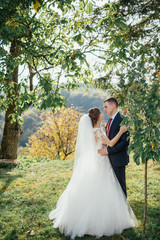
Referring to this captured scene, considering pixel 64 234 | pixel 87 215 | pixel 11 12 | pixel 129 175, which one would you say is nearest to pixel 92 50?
pixel 11 12

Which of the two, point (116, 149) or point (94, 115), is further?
point (94, 115)

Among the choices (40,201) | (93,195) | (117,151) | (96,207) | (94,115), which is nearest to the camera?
(96,207)

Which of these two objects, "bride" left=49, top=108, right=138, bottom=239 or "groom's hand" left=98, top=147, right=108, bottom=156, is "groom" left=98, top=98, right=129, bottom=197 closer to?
"groom's hand" left=98, top=147, right=108, bottom=156

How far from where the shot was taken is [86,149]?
3879 mm

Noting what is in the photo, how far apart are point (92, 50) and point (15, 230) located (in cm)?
384

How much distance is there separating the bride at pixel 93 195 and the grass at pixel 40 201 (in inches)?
6.7

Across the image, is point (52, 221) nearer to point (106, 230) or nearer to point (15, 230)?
point (15, 230)

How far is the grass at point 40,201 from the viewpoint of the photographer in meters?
3.58

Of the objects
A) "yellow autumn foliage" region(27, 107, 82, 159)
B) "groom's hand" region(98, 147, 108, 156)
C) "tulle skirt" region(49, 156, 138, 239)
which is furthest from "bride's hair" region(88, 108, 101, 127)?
"yellow autumn foliage" region(27, 107, 82, 159)

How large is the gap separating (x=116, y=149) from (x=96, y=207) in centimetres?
108

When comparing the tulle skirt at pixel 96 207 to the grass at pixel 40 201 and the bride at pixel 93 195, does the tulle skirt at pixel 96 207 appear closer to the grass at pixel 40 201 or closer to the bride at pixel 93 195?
the bride at pixel 93 195

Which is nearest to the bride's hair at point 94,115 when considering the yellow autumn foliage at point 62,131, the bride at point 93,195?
the bride at point 93,195

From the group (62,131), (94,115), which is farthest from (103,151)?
(62,131)

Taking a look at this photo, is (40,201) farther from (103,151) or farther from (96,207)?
(103,151)
